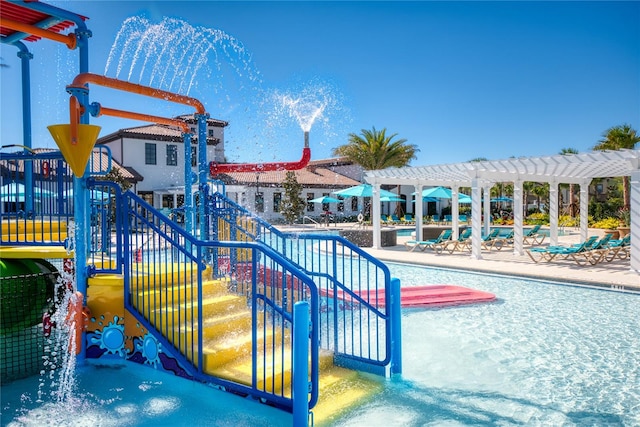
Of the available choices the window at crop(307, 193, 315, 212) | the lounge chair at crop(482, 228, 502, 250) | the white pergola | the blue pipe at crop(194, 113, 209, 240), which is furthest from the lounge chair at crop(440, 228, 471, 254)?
the window at crop(307, 193, 315, 212)

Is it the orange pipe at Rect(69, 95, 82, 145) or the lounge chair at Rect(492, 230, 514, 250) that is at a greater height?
the orange pipe at Rect(69, 95, 82, 145)

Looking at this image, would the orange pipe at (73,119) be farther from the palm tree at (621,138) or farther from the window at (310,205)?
the palm tree at (621,138)

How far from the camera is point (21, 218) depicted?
23.6 feet

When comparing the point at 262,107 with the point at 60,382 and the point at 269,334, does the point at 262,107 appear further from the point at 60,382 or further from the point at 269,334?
the point at 60,382

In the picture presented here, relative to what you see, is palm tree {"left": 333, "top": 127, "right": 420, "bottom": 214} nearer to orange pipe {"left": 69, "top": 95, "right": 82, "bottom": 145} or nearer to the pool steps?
the pool steps

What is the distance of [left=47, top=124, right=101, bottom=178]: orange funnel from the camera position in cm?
525

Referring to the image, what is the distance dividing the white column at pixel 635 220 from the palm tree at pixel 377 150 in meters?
30.5

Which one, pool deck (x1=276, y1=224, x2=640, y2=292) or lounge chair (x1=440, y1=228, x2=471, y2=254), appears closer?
pool deck (x1=276, y1=224, x2=640, y2=292)

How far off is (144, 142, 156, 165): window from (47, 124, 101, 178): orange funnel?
29.5 meters

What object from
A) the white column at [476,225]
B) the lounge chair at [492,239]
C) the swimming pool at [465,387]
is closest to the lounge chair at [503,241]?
the lounge chair at [492,239]

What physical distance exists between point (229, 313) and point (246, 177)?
35662 millimetres

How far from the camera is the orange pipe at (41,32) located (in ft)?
18.9

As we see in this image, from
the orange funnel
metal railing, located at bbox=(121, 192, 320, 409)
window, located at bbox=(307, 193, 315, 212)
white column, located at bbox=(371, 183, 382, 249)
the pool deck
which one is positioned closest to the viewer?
metal railing, located at bbox=(121, 192, 320, 409)

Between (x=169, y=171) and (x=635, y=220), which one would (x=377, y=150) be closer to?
(x=169, y=171)
